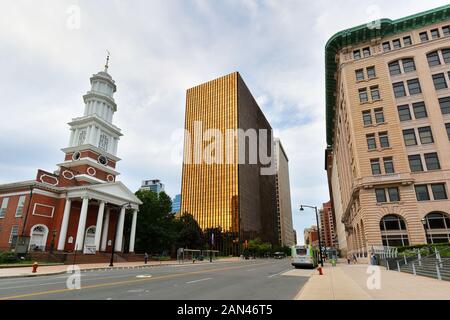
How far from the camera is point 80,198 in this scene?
41.2 meters

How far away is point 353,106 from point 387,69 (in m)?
7.77

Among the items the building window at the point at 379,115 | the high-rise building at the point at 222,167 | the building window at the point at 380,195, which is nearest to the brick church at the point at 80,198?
the building window at the point at 380,195

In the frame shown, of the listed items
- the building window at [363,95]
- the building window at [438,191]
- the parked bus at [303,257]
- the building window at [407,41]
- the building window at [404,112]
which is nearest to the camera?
the parked bus at [303,257]

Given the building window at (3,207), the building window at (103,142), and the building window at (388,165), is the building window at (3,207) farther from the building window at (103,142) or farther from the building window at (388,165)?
the building window at (388,165)

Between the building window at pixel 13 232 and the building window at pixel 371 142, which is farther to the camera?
the building window at pixel 371 142

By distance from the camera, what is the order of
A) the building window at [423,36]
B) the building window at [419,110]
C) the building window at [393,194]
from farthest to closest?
the building window at [423,36]
the building window at [419,110]
the building window at [393,194]

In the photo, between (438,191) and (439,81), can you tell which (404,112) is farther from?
(438,191)

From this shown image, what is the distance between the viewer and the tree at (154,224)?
2137 inches

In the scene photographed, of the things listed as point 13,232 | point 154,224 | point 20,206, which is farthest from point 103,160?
point 13,232

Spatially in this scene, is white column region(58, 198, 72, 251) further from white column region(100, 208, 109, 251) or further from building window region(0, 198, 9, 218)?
building window region(0, 198, 9, 218)

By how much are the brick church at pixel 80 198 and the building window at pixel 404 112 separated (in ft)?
144

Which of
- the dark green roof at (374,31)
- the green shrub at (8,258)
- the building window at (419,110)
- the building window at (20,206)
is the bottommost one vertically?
the green shrub at (8,258)
